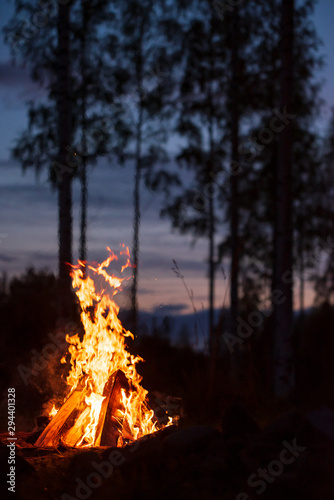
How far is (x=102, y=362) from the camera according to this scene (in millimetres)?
6086

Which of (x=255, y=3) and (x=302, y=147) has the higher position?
(x=255, y=3)

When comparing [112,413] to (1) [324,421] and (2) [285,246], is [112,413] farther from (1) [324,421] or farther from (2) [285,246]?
(2) [285,246]

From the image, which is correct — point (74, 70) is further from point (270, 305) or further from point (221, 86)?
point (270, 305)

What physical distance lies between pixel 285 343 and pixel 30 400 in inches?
180

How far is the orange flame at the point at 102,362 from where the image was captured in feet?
19.0

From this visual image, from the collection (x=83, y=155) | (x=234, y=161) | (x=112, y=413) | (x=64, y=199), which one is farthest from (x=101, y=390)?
(x=83, y=155)

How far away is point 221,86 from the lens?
14289mm

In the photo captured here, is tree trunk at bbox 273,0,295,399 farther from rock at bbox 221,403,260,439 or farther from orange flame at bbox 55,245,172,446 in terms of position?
rock at bbox 221,403,260,439

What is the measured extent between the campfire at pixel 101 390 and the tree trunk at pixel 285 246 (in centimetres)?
246

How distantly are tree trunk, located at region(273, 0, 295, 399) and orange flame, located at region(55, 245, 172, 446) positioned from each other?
246 cm

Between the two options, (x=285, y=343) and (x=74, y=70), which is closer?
(x=285, y=343)

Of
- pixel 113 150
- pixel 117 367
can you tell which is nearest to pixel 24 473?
pixel 117 367

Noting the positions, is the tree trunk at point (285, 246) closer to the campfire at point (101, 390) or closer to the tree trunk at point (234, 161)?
the campfire at point (101, 390)

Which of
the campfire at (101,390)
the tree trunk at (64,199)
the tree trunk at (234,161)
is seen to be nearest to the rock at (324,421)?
the campfire at (101,390)
